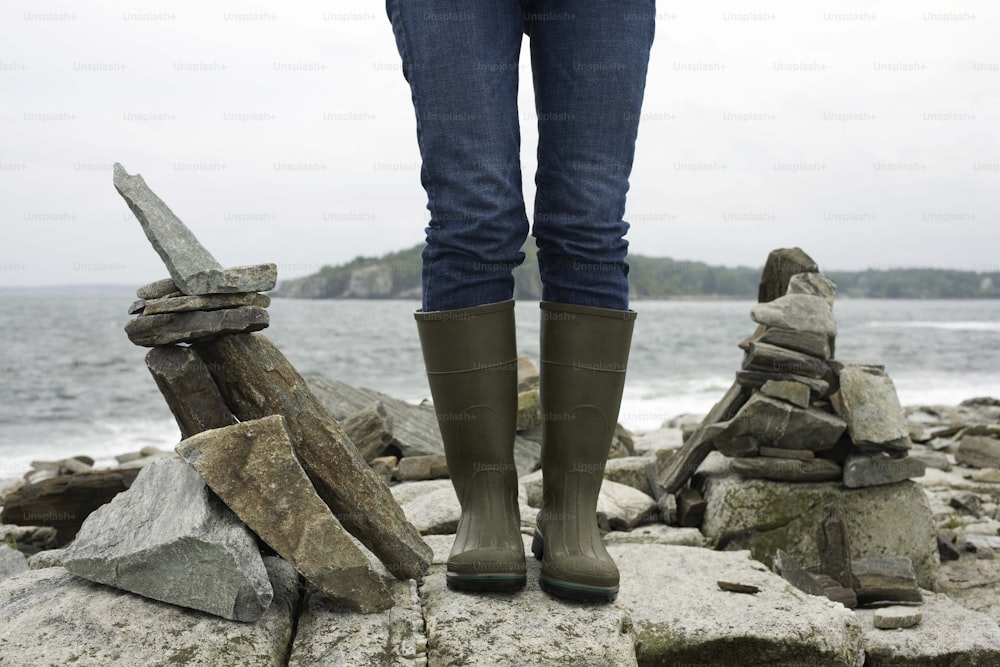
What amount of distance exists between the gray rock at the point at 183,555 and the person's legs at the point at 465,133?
0.78 metres

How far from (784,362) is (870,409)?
16.8 inches

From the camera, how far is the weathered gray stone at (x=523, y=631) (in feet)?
6.31

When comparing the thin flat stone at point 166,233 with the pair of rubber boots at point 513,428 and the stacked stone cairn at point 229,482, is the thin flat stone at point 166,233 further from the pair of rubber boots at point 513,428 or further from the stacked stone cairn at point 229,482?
the pair of rubber boots at point 513,428

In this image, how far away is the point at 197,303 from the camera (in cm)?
213

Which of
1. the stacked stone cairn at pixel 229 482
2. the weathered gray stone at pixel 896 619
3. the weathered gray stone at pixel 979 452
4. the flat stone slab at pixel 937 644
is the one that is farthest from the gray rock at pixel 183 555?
the weathered gray stone at pixel 979 452

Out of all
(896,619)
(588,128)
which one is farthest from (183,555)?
(896,619)

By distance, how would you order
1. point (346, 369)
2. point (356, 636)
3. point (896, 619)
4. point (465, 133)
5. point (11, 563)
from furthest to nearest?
point (346, 369)
point (11, 563)
point (896, 619)
point (465, 133)
point (356, 636)

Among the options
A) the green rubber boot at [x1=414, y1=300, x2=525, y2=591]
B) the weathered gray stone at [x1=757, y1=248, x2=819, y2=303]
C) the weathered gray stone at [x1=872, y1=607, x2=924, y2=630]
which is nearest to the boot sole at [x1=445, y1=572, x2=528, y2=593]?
the green rubber boot at [x1=414, y1=300, x2=525, y2=591]

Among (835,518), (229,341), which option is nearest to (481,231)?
(229,341)

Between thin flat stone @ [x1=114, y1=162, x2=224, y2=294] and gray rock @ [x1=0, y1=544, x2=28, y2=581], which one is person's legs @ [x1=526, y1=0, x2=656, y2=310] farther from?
gray rock @ [x1=0, y1=544, x2=28, y2=581]

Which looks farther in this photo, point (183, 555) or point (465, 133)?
point (465, 133)

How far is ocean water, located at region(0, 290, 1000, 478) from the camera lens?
442 inches

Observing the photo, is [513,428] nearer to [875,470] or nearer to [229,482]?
[229,482]

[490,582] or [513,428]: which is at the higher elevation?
[513,428]
